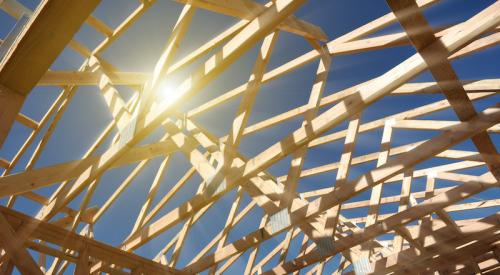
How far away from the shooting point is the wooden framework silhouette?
2617mm

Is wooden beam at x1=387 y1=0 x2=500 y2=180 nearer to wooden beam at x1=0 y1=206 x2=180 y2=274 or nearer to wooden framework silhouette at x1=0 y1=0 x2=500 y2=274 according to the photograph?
wooden framework silhouette at x1=0 y1=0 x2=500 y2=274

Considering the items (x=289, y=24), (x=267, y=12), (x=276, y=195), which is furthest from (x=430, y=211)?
(x=267, y=12)

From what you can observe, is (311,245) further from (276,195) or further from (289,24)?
(289,24)

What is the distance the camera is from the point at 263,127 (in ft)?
20.9

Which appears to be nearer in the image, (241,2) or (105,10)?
(241,2)

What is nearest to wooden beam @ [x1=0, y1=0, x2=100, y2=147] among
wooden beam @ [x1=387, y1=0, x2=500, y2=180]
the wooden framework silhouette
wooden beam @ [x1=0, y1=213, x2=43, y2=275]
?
the wooden framework silhouette

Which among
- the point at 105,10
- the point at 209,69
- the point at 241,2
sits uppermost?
the point at 105,10

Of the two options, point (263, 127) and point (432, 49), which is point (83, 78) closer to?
point (263, 127)

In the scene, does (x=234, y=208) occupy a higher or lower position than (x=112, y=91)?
lower

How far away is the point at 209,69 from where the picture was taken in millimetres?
3051

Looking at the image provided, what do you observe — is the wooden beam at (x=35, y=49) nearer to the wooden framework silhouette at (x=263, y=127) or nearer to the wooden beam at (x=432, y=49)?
the wooden framework silhouette at (x=263, y=127)

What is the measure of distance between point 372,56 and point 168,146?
4.35 m

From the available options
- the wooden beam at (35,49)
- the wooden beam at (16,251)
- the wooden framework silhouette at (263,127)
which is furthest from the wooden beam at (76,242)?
the wooden beam at (35,49)

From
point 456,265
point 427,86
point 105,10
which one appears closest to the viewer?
point 427,86
